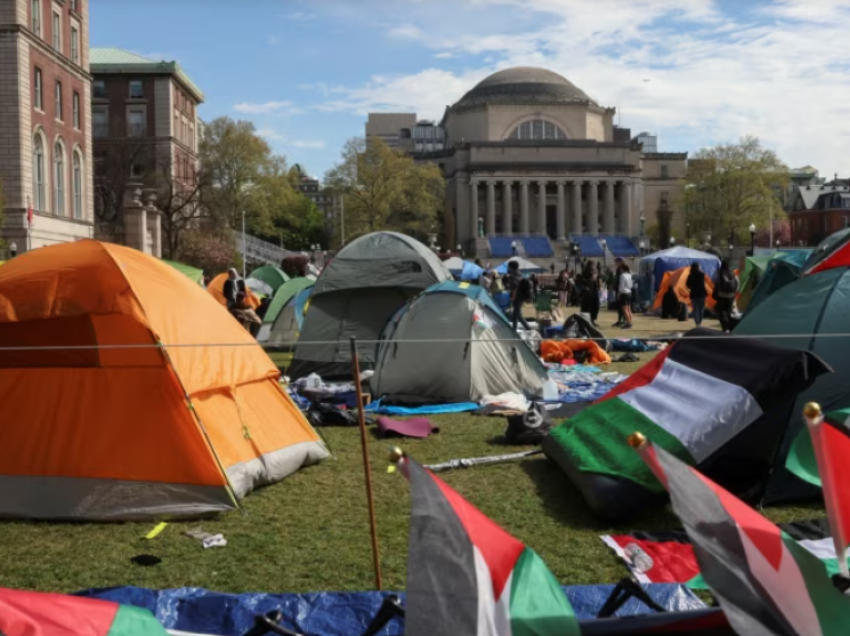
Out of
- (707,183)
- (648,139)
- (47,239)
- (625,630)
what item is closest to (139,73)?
(47,239)

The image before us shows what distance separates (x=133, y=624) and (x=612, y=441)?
14.3 ft

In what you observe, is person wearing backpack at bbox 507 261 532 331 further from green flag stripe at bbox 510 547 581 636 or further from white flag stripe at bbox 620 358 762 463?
green flag stripe at bbox 510 547 581 636

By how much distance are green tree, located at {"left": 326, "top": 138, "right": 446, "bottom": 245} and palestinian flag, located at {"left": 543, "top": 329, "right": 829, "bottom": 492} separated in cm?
6190

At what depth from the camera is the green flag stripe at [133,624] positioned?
2.54m

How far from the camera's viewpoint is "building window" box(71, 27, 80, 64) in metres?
43.4

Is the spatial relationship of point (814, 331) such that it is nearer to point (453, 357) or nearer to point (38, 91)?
point (453, 357)

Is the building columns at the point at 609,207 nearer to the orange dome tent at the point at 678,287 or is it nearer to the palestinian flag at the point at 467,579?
the orange dome tent at the point at 678,287

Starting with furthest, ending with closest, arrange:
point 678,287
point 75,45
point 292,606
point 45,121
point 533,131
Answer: point 533,131 < point 75,45 < point 45,121 < point 678,287 < point 292,606

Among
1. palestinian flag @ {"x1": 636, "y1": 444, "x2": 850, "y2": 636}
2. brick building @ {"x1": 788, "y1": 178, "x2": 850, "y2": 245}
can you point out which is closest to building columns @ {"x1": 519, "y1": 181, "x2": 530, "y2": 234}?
brick building @ {"x1": 788, "y1": 178, "x2": 850, "y2": 245}

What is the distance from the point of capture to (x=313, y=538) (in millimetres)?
5816

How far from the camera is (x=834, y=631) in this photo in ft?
7.91

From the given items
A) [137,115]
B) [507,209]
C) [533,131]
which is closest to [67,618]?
[137,115]

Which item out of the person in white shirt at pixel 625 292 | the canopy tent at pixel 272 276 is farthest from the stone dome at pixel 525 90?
the person in white shirt at pixel 625 292

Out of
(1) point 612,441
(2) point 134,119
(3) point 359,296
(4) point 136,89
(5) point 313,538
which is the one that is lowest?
(5) point 313,538
